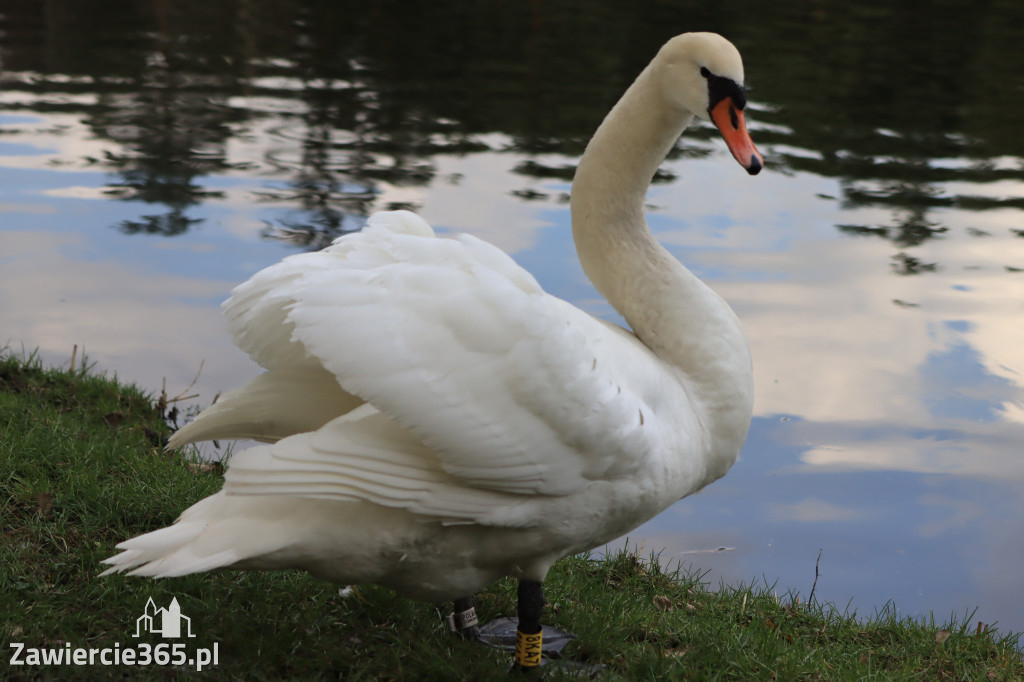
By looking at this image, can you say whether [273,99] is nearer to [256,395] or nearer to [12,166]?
[12,166]

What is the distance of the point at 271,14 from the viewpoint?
1680 centimetres

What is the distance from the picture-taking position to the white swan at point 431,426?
10.1 feet

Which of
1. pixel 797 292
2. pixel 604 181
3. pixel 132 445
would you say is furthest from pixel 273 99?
pixel 604 181

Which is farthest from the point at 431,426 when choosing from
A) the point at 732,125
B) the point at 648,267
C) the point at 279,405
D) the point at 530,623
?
the point at 732,125

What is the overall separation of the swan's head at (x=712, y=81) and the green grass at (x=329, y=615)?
67.1 inches

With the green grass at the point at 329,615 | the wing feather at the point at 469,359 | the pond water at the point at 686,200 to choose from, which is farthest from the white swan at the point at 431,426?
the pond water at the point at 686,200

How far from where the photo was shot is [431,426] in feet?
9.98

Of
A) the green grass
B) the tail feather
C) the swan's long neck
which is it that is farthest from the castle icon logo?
the swan's long neck

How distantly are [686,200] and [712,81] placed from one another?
20.3 feet

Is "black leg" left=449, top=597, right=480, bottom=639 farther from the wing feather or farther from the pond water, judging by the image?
the pond water

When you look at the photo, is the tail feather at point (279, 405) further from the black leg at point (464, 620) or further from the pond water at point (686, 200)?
the pond water at point (686, 200)

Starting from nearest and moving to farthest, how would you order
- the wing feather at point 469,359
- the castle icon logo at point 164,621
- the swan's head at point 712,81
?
the wing feather at point 469,359 < the castle icon logo at point 164,621 < the swan's head at point 712,81

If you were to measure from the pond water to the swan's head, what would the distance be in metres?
Result: 2.30

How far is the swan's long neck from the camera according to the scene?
12.3ft
